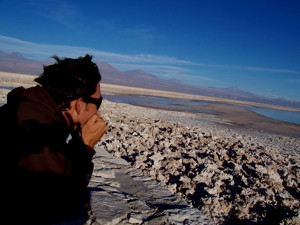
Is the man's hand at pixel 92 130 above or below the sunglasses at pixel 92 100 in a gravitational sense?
below

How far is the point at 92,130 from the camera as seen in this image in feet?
5.38

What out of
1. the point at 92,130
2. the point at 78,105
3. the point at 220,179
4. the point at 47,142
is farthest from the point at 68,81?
the point at 220,179

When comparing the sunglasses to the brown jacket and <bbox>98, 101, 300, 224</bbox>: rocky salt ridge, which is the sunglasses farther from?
<bbox>98, 101, 300, 224</bbox>: rocky salt ridge

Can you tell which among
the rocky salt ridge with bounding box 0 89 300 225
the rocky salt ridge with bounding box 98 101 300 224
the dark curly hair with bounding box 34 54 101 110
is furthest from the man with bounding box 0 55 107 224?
the rocky salt ridge with bounding box 98 101 300 224

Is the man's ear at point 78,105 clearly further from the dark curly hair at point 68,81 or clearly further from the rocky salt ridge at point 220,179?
the rocky salt ridge at point 220,179

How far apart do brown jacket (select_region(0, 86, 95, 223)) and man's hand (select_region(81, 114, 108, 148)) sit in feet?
0.64

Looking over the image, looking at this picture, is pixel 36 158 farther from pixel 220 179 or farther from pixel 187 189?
pixel 220 179

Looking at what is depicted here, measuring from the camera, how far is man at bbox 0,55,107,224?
1188mm

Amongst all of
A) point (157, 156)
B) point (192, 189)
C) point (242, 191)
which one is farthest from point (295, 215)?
point (157, 156)

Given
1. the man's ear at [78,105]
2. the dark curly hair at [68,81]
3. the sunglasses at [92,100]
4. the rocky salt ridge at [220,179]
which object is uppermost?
the dark curly hair at [68,81]

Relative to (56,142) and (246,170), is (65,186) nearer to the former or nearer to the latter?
(56,142)

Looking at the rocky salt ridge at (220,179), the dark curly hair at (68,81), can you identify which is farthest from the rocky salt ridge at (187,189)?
the dark curly hair at (68,81)

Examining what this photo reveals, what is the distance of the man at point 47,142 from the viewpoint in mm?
1188

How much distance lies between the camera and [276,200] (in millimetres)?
3125
